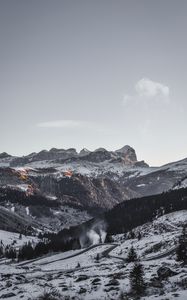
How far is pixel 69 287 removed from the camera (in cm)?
9625

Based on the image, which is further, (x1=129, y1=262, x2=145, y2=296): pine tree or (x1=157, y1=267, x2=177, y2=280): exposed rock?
(x1=157, y1=267, x2=177, y2=280): exposed rock

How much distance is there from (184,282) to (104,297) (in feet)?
45.5

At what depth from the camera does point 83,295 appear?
271 ft

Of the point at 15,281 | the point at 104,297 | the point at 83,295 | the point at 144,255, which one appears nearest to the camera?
the point at 104,297

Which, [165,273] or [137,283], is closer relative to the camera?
[137,283]

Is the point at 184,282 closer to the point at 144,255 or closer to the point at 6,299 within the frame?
the point at 6,299

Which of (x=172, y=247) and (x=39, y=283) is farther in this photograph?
(x=172, y=247)

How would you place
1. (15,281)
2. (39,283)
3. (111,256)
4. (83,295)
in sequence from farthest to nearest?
(111,256), (15,281), (39,283), (83,295)

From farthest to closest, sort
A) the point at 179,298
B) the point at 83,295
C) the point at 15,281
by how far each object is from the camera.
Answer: the point at 15,281 < the point at 83,295 < the point at 179,298

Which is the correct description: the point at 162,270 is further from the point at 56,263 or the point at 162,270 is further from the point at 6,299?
the point at 56,263

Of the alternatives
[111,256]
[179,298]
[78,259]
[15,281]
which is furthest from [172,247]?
[179,298]

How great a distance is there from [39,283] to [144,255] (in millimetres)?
72712

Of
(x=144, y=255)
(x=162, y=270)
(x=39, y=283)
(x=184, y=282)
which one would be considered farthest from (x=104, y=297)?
(x=144, y=255)

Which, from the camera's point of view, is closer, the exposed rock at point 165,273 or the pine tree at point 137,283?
the pine tree at point 137,283
